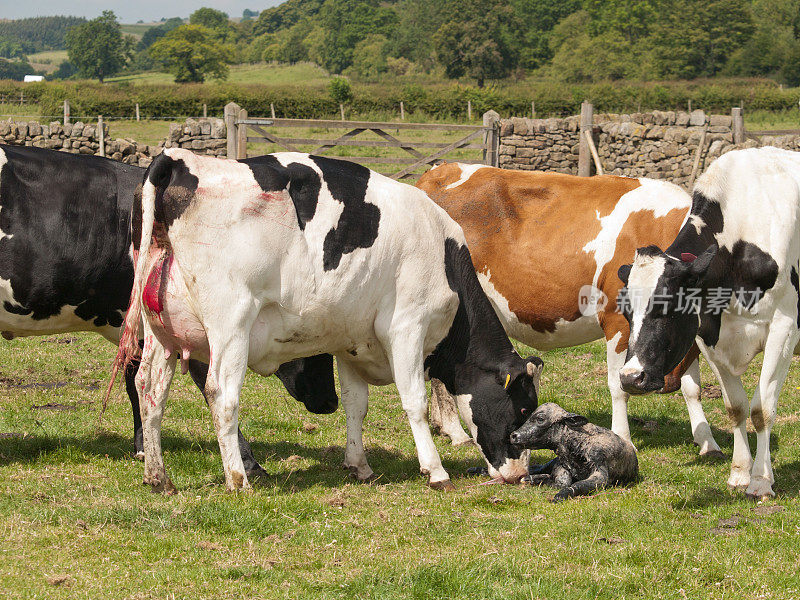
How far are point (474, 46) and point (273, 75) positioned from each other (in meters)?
27.0

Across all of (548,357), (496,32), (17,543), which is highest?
(496,32)

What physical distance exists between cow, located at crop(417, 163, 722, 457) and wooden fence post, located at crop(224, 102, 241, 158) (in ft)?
35.5

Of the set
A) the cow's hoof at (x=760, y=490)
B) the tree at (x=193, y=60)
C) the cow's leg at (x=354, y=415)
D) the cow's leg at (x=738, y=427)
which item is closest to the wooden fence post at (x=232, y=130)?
the cow's leg at (x=354, y=415)

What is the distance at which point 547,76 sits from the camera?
100625 mm

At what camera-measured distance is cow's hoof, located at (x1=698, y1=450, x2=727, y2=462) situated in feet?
25.6

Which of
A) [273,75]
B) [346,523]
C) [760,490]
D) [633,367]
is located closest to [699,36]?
[273,75]

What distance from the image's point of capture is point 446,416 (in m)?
8.80

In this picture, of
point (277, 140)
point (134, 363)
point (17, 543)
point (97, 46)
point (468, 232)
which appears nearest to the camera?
point (17, 543)

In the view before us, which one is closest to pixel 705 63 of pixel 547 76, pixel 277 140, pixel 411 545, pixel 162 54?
pixel 547 76

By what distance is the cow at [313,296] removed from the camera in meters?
6.16

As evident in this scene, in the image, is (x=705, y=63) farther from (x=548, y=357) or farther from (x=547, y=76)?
(x=548, y=357)

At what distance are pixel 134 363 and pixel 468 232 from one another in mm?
3375

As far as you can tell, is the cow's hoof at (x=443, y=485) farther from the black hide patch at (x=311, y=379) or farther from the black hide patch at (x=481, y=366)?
the black hide patch at (x=311, y=379)

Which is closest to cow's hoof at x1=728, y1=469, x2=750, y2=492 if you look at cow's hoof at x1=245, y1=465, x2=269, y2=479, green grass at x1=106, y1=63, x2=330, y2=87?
cow's hoof at x1=245, y1=465, x2=269, y2=479
